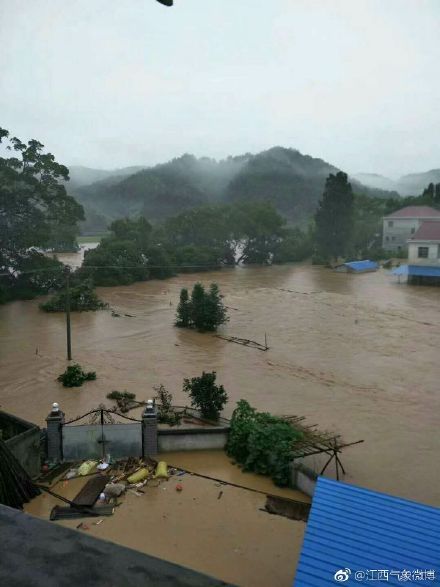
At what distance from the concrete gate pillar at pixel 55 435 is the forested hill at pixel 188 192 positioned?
283ft

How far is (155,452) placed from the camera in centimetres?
1016

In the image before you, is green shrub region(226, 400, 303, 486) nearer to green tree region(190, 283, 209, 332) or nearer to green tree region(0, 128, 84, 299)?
green tree region(190, 283, 209, 332)

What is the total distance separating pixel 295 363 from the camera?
17.9m

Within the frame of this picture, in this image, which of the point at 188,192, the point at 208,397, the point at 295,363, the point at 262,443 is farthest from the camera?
the point at 188,192

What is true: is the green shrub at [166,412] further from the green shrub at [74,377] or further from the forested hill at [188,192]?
the forested hill at [188,192]

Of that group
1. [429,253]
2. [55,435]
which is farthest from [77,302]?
[429,253]

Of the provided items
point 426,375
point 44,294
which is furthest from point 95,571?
point 44,294

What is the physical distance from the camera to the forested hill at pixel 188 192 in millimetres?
106625

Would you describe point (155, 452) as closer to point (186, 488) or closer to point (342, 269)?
point (186, 488)

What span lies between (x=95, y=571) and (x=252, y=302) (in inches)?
1155

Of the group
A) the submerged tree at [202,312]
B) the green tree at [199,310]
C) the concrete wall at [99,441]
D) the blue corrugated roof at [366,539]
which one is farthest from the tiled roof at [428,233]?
the blue corrugated roof at [366,539]

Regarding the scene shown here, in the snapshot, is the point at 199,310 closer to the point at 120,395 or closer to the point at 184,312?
the point at 184,312

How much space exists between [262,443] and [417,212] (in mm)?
47017

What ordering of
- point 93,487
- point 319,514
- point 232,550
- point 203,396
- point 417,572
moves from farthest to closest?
point 203,396
point 93,487
point 232,550
point 319,514
point 417,572
